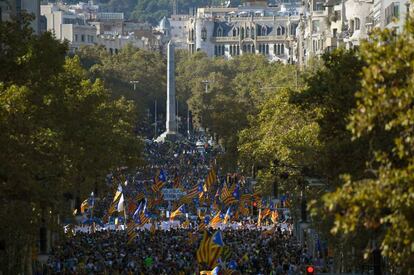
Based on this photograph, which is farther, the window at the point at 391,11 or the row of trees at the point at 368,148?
the window at the point at 391,11

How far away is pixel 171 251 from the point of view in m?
74.2

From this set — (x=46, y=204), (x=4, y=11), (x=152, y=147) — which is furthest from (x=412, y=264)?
(x=152, y=147)

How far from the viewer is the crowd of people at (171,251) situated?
65750 mm

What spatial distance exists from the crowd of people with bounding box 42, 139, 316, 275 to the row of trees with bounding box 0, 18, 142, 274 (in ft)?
7.95

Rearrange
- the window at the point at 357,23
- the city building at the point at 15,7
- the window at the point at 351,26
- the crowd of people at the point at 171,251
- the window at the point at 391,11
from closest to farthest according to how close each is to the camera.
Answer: the crowd of people at the point at 171,251 → the window at the point at 391,11 → the city building at the point at 15,7 → the window at the point at 357,23 → the window at the point at 351,26

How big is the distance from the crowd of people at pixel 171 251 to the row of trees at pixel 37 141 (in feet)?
7.95

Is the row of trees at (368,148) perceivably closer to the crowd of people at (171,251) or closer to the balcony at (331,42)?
the crowd of people at (171,251)

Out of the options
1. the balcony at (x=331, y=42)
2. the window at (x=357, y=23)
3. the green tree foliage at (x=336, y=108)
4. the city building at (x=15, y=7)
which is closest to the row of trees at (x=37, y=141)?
the green tree foliage at (x=336, y=108)

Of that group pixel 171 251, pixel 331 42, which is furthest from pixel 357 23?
pixel 171 251

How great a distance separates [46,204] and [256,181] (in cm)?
4772

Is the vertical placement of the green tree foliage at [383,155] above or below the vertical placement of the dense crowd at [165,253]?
above

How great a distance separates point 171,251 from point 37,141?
21.8 metres

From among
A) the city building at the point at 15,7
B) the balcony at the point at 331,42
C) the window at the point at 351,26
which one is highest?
the city building at the point at 15,7

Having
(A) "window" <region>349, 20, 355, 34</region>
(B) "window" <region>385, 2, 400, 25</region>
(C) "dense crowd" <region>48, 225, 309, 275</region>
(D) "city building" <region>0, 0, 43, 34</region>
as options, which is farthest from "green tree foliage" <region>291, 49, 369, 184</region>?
(A) "window" <region>349, 20, 355, 34</region>
